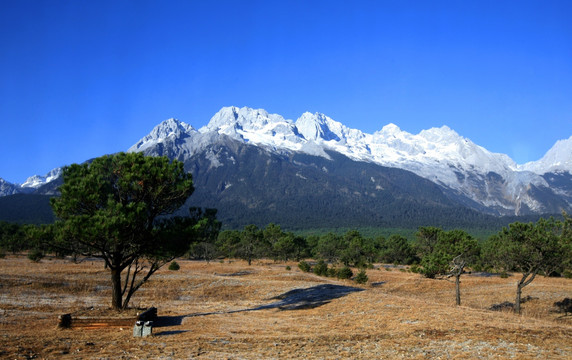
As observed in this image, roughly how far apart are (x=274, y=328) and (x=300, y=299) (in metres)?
10.1

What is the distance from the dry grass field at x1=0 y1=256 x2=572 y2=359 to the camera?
13.8 meters

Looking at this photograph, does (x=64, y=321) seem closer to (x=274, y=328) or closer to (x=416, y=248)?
(x=274, y=328)

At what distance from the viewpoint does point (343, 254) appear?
9100cm

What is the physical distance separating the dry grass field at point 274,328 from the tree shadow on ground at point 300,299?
7 centimetres

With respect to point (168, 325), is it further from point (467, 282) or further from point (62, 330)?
point (467, 282)

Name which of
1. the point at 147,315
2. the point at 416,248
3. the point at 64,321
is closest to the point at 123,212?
the point at 147,315

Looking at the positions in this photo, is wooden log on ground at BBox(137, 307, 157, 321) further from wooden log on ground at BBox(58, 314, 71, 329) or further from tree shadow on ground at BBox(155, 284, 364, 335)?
wooden log on ground at BBox(58, 314, 71, 329)

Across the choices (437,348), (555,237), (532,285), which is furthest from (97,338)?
(532,285)

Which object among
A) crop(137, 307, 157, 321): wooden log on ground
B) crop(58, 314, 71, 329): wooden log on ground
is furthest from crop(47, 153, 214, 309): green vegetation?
crop(58, 314, 71, 329): wooden log on ground

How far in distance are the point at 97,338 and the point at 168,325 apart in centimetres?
424

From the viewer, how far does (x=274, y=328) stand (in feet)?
63.2

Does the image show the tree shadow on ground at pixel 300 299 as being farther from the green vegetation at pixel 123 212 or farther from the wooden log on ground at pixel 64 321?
the wooden log on ground at pixel 64 321

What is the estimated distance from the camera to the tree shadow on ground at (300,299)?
74.0 ft

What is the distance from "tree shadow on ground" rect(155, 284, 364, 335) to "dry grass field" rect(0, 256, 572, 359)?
0.07m
